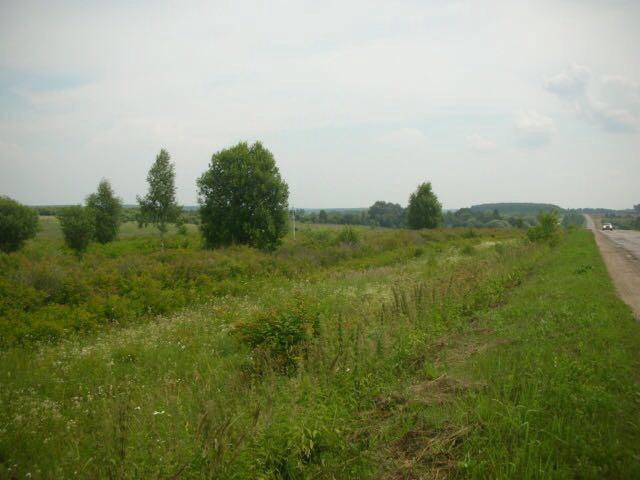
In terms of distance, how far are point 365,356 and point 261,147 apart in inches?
860

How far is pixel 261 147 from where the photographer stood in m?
25.8

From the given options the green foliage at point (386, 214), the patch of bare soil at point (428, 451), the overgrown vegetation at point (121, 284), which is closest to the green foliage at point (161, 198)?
the overgrown vegetation at point (121, 284)

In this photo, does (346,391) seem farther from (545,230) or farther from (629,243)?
(629,243)

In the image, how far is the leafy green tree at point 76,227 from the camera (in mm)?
29219

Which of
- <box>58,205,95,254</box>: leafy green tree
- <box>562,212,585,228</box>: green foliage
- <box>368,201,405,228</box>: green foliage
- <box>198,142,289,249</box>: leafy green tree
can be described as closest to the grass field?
<box>198,142,289,249</box>: leafy green tree

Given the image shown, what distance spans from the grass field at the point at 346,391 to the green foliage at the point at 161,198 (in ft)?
78.4

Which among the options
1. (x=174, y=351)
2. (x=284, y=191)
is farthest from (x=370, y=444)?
(x=284, y=191)

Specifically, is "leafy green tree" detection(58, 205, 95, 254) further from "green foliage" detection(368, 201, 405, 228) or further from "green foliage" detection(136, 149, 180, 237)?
"green foliage" detection(368, 201, 405, 228)

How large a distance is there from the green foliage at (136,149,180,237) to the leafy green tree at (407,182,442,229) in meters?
29.0

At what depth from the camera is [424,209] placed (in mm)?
47375

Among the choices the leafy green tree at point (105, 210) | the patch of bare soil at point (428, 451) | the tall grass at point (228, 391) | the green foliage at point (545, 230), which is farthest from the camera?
the leafy green tree at point (105, 210)

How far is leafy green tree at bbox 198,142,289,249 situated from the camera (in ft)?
79.8

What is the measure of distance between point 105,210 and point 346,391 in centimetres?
3816

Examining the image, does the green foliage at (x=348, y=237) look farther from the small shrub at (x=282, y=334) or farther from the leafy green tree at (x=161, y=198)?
the small shrub at (x=282, y=334)
